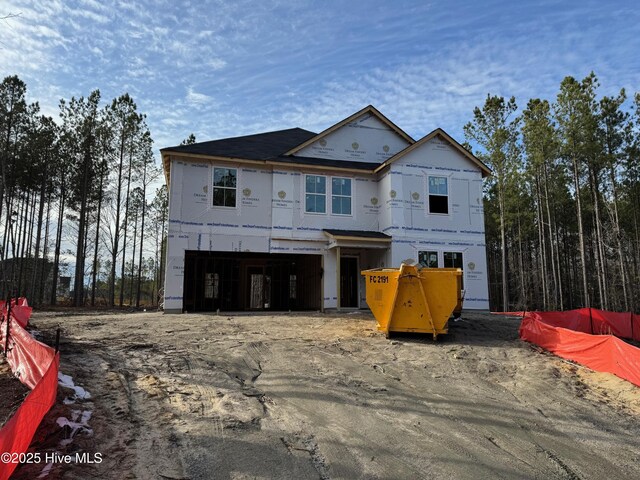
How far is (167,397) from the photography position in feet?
18.4

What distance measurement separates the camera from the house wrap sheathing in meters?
16.6

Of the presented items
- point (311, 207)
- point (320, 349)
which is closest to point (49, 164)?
point (311, 207)

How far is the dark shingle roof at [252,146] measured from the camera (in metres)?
17.0

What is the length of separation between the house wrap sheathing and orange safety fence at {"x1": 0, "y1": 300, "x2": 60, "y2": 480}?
911 centimetres

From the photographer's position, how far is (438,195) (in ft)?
60.4

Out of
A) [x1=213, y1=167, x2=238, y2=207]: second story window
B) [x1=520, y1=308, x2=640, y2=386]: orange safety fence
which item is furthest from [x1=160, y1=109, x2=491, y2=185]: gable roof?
[x1=520, y1=308, x2=640, y2=386]: orange safety fence

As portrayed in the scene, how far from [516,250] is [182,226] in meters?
34.3

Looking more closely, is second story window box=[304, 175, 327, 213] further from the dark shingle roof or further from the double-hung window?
the double-hung window

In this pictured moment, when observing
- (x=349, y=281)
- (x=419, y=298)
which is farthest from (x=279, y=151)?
(x=419, y=298)

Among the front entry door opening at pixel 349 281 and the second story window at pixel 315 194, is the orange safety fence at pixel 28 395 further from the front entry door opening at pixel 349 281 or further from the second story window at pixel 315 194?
the front entry door opening at pixel 349 281

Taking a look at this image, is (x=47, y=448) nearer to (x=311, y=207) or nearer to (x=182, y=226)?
(x=182, y=226)

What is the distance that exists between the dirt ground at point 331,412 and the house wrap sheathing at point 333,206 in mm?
7632

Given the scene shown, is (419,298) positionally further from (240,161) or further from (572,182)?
(572,182)

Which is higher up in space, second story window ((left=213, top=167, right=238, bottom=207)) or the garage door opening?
second story window ((left=213, top=167, right=238, bottom=207))
